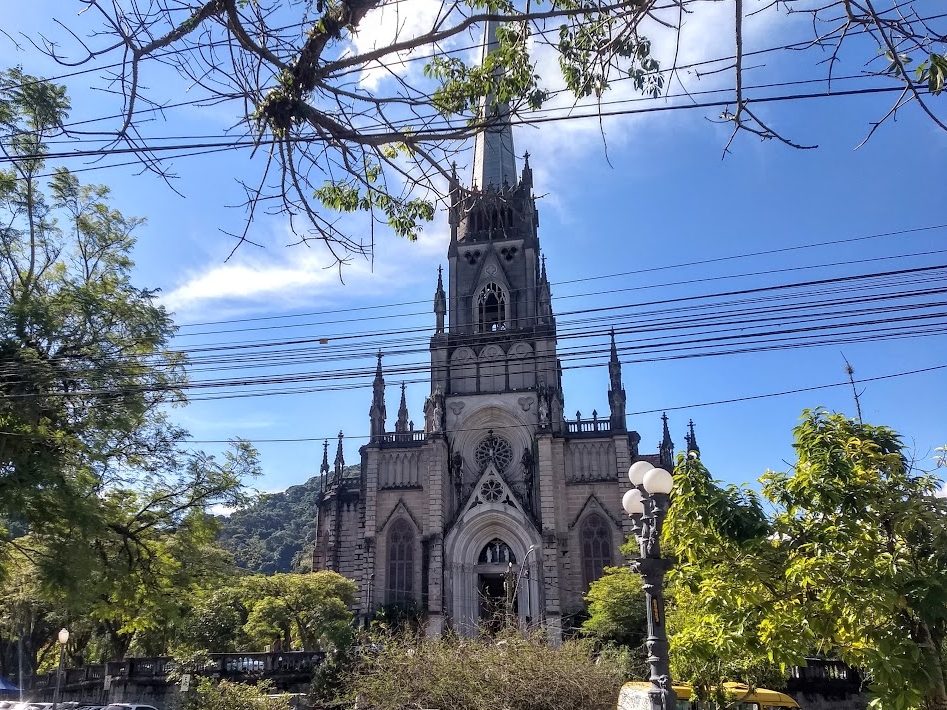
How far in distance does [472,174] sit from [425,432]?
1818 centimetres

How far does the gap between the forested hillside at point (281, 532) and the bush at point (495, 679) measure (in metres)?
67.8

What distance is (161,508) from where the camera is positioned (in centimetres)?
1594

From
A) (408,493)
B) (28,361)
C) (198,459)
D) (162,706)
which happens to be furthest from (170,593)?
(408,493)

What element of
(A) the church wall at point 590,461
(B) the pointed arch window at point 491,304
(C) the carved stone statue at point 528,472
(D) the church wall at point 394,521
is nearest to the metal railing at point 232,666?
(D) the church wall at point 394,521

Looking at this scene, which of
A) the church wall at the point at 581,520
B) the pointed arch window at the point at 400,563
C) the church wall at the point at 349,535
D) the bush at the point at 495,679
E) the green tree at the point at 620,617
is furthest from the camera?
the church wall at the point at 349,535

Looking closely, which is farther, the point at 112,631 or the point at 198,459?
the point at 112,631

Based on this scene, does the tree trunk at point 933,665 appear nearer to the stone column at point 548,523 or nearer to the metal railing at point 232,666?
the metal railing at point 232,666

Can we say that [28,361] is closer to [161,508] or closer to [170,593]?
[161,508]

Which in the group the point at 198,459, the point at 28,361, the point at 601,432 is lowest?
the point at 198,459

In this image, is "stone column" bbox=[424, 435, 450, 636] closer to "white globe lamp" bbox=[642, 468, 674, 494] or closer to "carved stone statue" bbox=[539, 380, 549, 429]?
"carved stone statue" bbox=[539, 380, 549, 429]

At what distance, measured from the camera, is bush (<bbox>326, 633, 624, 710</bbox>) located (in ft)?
33.3

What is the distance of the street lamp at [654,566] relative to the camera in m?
8.30

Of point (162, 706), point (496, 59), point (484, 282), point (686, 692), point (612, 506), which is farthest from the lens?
point (484, 282)

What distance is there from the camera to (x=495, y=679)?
34.0 feet
